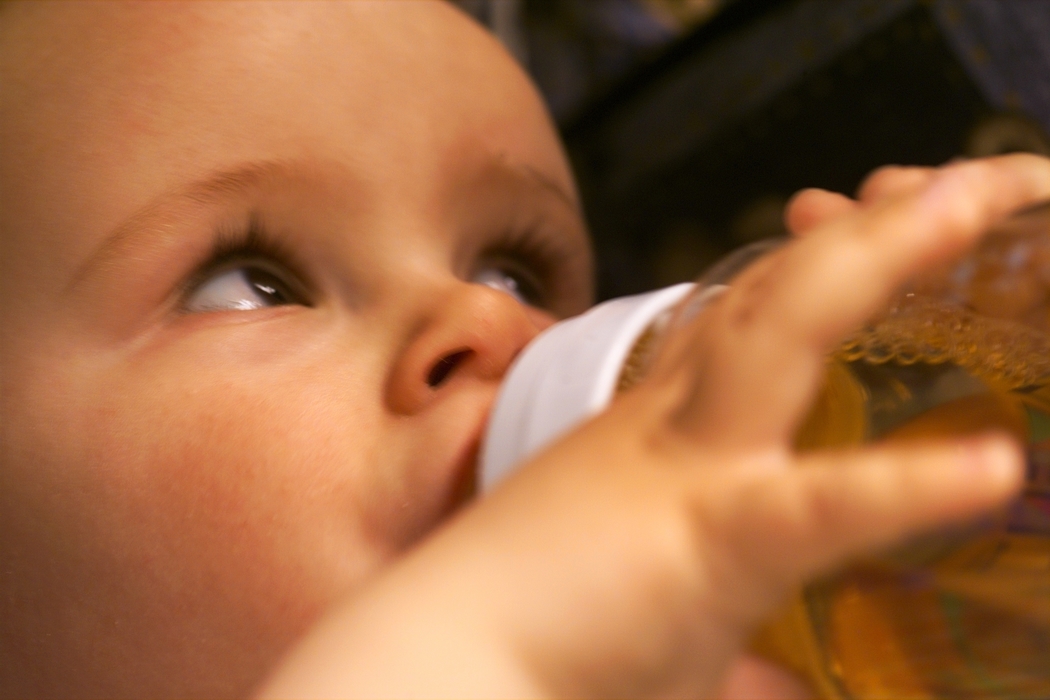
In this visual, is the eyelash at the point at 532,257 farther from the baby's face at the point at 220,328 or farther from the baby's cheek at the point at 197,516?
the baby's cheek at the point at 197,516

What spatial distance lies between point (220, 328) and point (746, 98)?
0.66 meters

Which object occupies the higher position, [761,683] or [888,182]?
[888,182]

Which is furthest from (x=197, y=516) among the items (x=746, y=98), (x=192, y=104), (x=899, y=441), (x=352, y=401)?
(x=746, y=98)

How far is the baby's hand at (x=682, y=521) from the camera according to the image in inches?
11.7

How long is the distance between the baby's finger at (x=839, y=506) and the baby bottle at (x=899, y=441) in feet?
0.29

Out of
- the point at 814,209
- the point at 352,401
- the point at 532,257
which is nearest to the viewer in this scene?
the point at 352,401

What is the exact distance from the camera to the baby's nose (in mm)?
495

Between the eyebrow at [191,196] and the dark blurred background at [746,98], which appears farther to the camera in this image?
the dark blurred background at [746,98]

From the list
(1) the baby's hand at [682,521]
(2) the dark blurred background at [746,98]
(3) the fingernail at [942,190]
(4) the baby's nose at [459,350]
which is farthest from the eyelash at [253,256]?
(2) the dark blurred background at [746,98]

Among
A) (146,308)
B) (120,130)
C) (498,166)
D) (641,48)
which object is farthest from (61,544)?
(641,48)

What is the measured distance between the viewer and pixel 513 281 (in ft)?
2.55

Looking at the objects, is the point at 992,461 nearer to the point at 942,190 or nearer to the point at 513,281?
the point at 942,190

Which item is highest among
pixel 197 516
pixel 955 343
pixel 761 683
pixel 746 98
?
pixel 746 98

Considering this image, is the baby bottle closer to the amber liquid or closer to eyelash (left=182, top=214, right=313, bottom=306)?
the amber liquid
